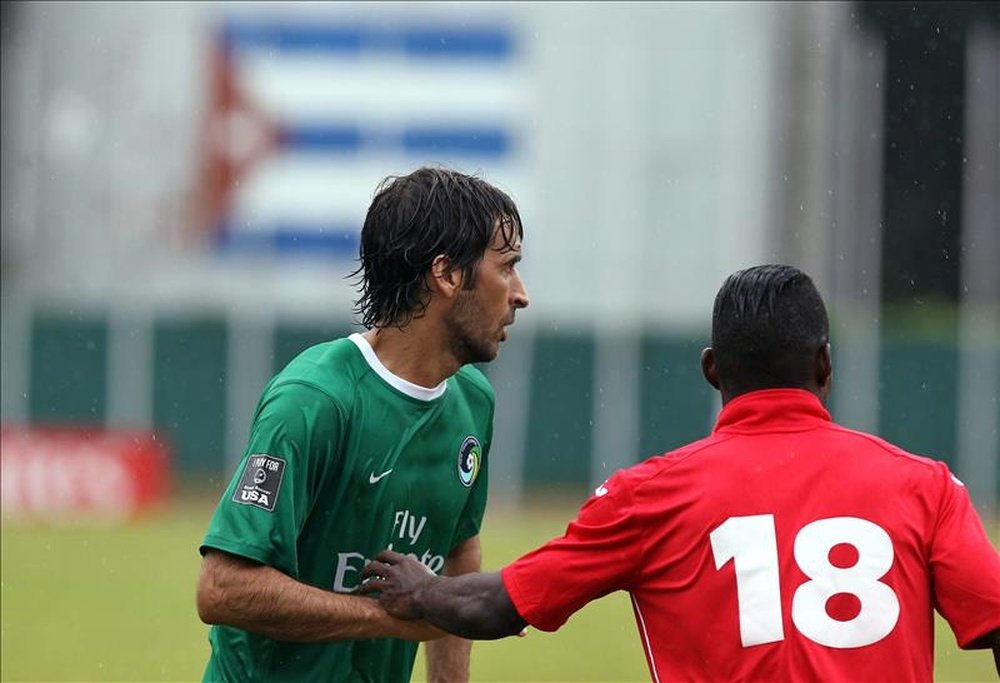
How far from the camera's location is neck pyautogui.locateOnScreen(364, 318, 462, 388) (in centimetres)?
404

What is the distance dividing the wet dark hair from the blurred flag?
17.8 meters

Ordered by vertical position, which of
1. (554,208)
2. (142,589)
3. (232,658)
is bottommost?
(142,589)

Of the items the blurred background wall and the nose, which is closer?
the nose

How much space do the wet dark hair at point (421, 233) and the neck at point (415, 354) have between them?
36 mm

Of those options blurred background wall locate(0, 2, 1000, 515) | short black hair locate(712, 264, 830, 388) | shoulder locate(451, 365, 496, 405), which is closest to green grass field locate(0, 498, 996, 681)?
blurred background wall locate(0, 2, 1000, 515)

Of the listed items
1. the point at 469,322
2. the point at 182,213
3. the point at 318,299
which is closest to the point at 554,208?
the point at 318,299

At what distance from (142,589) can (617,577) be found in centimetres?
1245

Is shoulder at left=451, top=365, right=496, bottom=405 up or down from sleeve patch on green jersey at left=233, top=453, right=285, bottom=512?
up

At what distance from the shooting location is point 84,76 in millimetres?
22719

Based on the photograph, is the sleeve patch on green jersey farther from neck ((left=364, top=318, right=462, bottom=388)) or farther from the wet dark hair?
the wet dark hair

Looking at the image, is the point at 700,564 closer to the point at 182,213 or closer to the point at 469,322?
the point at 469,322

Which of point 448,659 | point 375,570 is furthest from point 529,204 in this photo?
point 375,570

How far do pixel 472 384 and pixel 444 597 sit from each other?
875mm

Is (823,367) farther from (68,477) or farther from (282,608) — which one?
(68,477)
